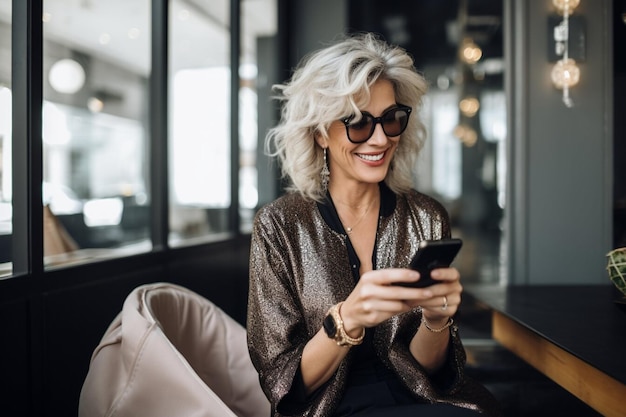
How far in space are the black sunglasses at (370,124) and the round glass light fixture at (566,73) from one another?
1.68m

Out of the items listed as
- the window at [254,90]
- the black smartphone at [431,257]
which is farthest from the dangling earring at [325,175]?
the window at [254,90]

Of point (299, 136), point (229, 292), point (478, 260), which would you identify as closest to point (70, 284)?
point (299, 136)

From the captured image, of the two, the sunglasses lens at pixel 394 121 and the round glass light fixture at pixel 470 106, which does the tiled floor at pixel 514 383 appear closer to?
the sunglasses lens at pixel 394 121

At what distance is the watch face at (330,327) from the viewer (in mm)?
1249

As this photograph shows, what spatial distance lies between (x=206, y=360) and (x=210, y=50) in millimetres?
3585

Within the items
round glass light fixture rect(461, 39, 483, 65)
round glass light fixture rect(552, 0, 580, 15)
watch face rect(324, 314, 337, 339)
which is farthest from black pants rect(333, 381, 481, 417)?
round glass light fixture rect(461, 39, 483, 65)

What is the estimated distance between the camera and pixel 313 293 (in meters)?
1.50

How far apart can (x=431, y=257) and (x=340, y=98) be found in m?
0.62

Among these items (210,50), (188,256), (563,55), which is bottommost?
(188,256)

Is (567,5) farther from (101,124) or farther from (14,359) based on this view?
(101,124)

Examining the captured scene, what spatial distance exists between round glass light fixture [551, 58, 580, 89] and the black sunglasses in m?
1.68

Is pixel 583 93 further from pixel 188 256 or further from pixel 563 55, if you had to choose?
pixel 188 256

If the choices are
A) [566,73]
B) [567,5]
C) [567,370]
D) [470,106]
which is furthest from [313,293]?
[470,106]

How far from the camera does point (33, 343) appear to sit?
1590 millimetres
